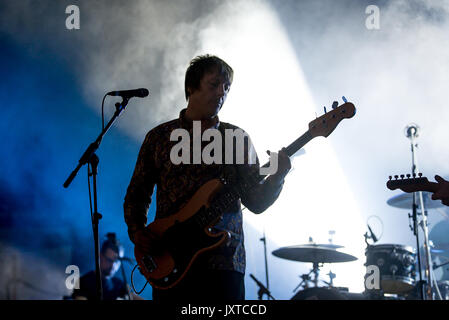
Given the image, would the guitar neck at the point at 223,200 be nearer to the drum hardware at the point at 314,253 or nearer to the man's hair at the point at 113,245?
the man's hair at the point at 113,245

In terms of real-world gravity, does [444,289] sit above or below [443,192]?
below

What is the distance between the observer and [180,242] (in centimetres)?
211

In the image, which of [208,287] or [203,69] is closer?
[208,287]

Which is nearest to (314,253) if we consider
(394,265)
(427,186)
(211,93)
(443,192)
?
(394,265)

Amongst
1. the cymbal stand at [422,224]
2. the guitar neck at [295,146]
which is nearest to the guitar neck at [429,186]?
the guitar neck at [295,146]

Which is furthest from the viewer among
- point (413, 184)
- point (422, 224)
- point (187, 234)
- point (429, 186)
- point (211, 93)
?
point (422, 224)

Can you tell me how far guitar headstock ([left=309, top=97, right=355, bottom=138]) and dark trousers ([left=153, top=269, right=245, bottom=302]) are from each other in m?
0.92

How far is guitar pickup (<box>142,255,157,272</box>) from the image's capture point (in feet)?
7.09

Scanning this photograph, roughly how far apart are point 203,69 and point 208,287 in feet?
3.53

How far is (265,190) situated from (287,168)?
0.14 metres

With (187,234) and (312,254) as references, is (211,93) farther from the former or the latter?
(312,254)

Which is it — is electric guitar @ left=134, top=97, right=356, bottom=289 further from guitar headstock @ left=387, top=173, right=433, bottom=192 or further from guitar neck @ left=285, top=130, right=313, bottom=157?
guitar headstock @ left=387, top=173, right=433, bottom=192

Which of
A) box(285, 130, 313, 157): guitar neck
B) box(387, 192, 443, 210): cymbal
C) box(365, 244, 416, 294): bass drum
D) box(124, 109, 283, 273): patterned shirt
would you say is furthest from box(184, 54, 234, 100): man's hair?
box(387, 192, 443, 210): cymbal

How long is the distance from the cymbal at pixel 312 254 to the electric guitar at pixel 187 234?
251 cm
